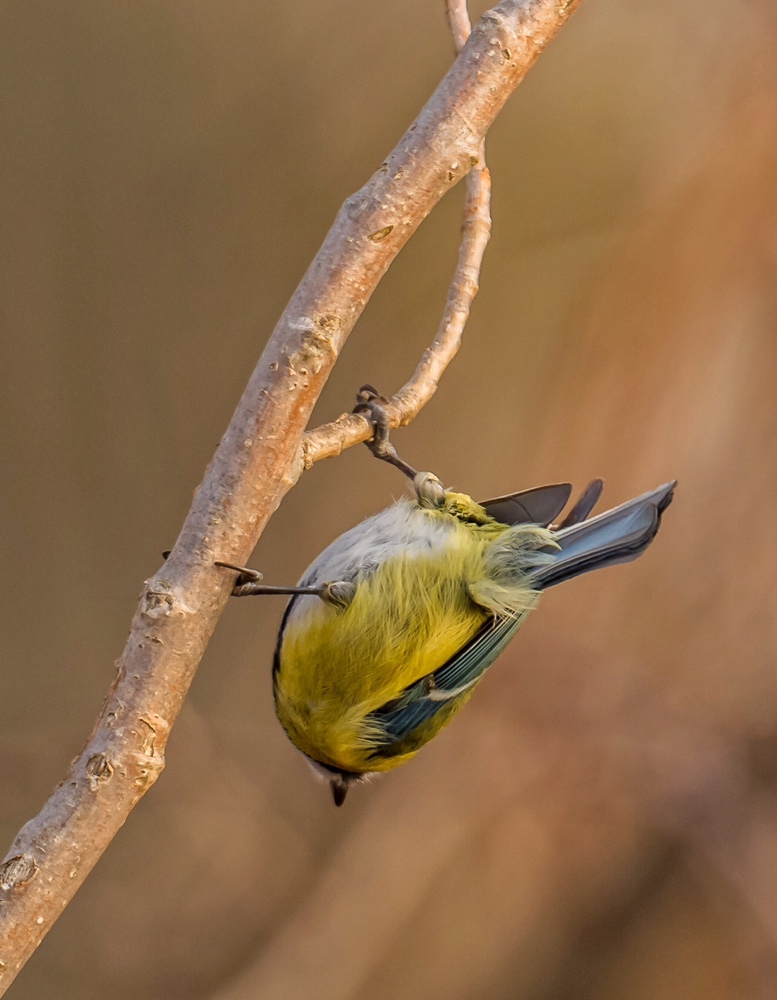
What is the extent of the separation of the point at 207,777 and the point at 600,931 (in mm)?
603

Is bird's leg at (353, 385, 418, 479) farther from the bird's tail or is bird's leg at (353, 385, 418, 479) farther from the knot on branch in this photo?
the knot on branch

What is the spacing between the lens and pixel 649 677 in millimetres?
1230

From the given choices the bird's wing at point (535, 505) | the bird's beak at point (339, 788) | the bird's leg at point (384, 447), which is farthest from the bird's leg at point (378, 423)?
the bird's beak at point (339, 788)

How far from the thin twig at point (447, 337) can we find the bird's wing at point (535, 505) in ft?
0.51

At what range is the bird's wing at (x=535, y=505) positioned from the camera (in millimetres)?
926

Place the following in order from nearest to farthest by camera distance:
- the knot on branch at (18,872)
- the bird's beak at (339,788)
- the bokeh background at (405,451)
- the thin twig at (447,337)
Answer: the knot on branch at (18,872), the thin twig at (447,337), the bird's beak at (339,788), the bokeh background at (405,451)

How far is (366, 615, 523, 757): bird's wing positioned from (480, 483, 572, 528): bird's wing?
0.13 m

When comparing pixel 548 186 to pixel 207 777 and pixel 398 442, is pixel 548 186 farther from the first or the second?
pixel 207 777

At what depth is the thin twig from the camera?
30.6 inches

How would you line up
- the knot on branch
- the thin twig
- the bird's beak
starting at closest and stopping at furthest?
1. the knot on branch
2. the thin twig
3. the bird's beak

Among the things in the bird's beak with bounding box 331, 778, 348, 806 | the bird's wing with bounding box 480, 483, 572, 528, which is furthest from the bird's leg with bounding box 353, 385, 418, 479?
the bird's beak with bounding box 331, 778, 348, 806

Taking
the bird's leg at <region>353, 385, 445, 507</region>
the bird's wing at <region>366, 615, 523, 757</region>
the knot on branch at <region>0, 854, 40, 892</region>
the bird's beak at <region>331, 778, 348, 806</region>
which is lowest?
the knot on branch at <region>0, 854, 40, 892</region>

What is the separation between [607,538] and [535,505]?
127mm

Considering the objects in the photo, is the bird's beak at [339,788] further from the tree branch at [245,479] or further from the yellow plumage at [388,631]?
the tree branch at [245,479]
